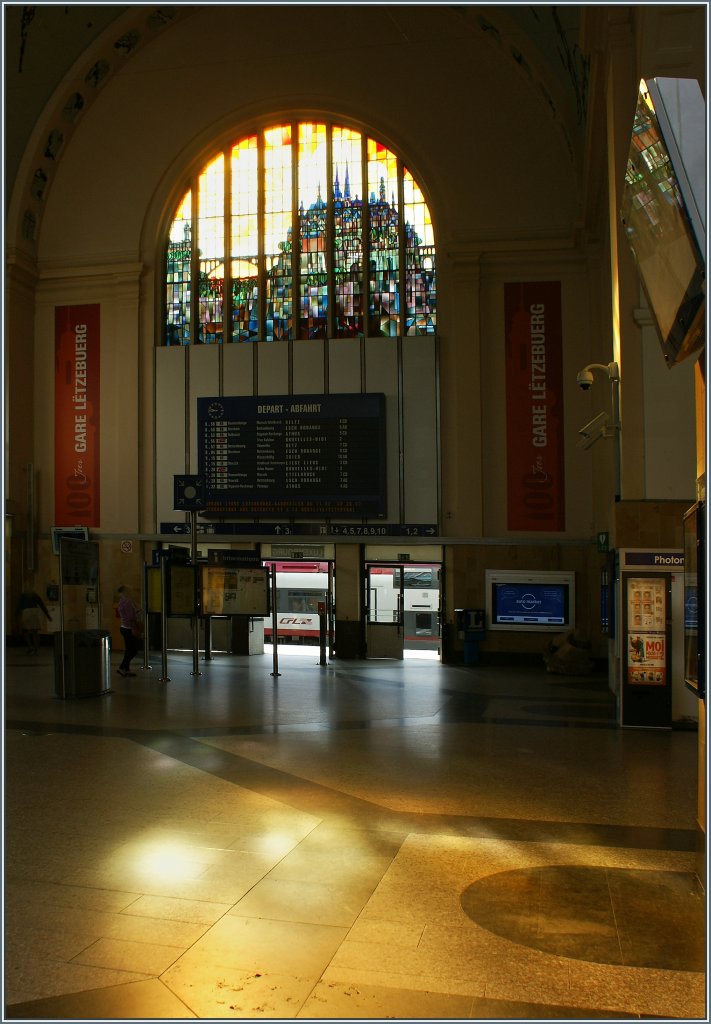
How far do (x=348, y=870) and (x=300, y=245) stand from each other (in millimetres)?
16990

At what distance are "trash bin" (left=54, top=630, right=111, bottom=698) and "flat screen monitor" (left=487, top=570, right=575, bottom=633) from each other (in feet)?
27.7

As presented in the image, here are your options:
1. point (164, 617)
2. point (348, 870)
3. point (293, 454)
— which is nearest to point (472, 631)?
point (293, 454)

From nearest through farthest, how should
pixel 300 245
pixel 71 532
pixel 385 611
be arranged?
pixel 385 611 < pixel 300 245 < pixel 71 532

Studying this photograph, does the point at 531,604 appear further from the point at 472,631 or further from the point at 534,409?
the point at 534,409

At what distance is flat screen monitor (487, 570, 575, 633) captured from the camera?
17875 mm

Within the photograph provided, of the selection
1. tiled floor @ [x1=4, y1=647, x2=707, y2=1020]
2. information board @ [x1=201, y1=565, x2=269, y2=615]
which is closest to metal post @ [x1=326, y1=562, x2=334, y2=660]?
information board @ [x1=201, y1=565, x2=269, y2=615]

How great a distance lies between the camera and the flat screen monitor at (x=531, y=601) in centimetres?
1788

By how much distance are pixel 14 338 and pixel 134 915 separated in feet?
60.2

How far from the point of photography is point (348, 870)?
5.40 meters

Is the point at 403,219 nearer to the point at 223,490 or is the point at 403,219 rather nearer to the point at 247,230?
the point at 247,230

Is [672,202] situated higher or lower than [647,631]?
higher

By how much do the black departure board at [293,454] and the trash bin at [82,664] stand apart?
715 cm

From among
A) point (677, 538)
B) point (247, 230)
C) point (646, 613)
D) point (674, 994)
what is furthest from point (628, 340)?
point (247, 230)

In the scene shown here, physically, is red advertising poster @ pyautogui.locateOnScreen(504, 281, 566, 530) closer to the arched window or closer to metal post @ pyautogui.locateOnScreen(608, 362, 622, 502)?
the arched window
